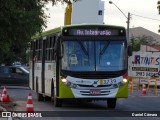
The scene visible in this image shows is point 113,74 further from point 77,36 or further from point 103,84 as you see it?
point 77,36

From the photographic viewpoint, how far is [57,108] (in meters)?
21.4

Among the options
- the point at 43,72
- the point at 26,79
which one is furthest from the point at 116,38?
the point at 26,79

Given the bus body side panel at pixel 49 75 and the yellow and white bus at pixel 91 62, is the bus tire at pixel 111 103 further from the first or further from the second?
the bus body side panel at pixel 49 75

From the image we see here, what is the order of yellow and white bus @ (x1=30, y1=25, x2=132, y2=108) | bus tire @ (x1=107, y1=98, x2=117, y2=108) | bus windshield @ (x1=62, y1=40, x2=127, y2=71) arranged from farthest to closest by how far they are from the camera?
1. bus tire @ (x1=107, y1=98, x2=117, y2=108)
2. bus windshield @ (x1=62, y1=40, x2=127, y2=71)
3. yellow and white bus @ (x1=30, y1=25, x2=132, y2=108)

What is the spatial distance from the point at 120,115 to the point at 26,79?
2325cm

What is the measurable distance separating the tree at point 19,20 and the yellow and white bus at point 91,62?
3.42 m

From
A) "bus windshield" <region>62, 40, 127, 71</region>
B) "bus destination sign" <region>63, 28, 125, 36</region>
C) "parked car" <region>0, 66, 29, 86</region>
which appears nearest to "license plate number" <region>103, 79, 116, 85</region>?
"bus windshield" <region>62, 40, 127, 71</region>

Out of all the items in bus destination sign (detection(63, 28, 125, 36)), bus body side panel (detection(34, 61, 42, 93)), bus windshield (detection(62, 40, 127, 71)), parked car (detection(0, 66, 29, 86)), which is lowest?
parked car (detection(0, 66, 29, 86))

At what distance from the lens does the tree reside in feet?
53.7

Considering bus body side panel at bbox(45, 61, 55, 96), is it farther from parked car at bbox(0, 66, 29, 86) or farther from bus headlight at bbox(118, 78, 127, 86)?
parked car at bbox(0, 66, 29, 86)

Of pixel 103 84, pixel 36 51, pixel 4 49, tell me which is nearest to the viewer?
pixel 4 49

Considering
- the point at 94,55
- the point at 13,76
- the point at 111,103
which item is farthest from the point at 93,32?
the point at 13,76

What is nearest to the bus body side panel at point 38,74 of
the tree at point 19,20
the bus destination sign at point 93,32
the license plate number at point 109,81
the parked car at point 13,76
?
the bus destination sign at point 93,32

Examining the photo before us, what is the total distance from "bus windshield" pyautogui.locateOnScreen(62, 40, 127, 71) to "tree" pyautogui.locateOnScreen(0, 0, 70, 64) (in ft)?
11.2
